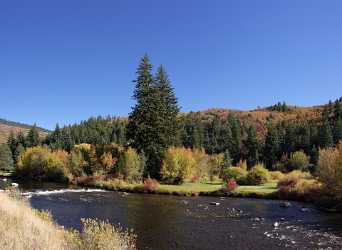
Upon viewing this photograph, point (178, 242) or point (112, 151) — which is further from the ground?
point (112, 151)

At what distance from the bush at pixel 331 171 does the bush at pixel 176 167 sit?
26.9 meters

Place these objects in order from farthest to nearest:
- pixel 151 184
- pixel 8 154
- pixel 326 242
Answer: pixel 8 154 → pixel 151 184 → pixel 326 242

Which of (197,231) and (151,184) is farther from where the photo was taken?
(151,184)

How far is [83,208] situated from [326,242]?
72.1ft

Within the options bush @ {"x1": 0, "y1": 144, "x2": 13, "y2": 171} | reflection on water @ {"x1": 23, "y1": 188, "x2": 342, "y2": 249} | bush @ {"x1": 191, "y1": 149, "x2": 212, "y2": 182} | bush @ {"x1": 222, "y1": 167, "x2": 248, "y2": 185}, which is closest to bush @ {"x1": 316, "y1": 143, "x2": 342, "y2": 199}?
reflection on water @ {"x1": 23, "y1": 188, "x2": 342, "y2": 249}

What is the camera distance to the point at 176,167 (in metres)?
66.2

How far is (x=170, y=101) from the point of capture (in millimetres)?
84750

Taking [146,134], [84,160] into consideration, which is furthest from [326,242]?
[84,160]

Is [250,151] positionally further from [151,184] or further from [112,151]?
[151,184]

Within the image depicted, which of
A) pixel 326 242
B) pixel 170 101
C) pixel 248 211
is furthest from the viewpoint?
pixel 170 101

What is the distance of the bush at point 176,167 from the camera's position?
66.2m

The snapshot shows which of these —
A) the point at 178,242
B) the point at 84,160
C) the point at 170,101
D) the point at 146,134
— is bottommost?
the point at 178,242

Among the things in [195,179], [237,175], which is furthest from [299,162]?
[195,179]

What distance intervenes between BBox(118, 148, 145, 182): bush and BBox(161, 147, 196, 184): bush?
13.6ft
